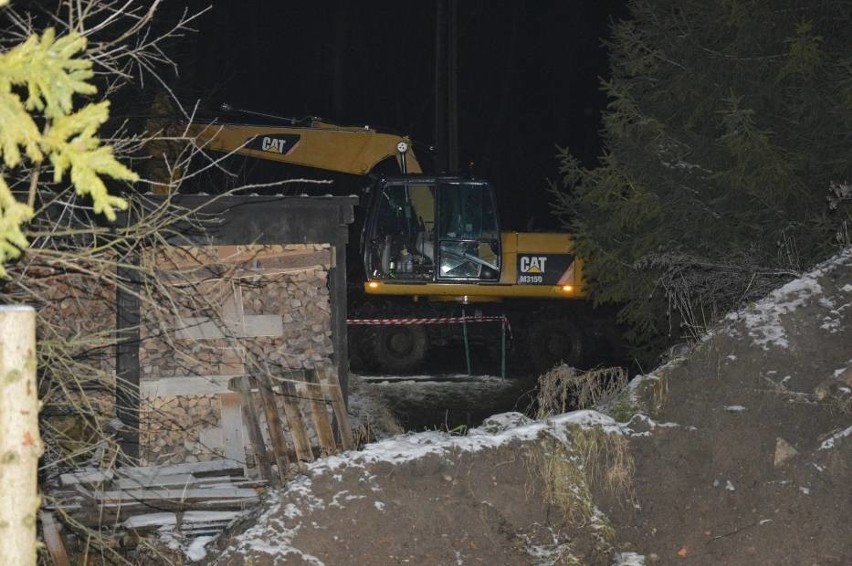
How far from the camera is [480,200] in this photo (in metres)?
15.6

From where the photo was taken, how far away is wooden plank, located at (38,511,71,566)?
6863 millimetres

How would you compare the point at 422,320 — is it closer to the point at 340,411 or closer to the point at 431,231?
the point at 431,231

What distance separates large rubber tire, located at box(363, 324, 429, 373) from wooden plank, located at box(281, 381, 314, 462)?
675 centimetres

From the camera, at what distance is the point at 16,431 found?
351 centimetres

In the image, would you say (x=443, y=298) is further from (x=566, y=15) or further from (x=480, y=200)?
(x=566, y=15)

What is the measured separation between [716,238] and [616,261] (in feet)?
4.37

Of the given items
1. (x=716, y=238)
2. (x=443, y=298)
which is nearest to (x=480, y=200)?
(x=443, y=298)

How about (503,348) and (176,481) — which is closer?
(176,481)

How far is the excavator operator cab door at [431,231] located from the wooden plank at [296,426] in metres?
6.67

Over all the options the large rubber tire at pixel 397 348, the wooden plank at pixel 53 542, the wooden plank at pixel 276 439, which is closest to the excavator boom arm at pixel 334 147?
the large rubber tire at pixel 397 348

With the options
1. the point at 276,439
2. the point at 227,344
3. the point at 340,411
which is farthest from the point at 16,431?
the point at 227,344

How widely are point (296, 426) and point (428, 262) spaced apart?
7162 millimetres

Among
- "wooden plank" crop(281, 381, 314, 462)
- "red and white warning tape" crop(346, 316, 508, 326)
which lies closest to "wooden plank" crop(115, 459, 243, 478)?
"wooden plank" crop(281, 381, 314, 462)

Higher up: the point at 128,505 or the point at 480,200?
the point at 480,200
